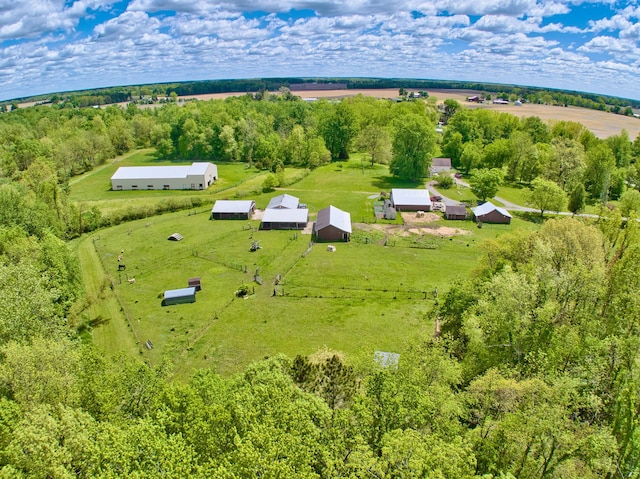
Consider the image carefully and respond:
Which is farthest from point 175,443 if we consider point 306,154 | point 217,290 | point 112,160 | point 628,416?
point 112,160

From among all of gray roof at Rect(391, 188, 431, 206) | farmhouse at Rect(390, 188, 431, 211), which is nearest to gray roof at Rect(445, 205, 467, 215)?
farmhouse at Rect(390, 188, 431, 211)

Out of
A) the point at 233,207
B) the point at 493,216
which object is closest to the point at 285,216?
the point at 233,207

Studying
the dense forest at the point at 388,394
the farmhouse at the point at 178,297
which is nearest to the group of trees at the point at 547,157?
the dense forest at the point at 388,394

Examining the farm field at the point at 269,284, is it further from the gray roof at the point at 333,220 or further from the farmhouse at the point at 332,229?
the gray roof at the point at 333,220

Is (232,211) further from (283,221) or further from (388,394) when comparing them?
(388,394)

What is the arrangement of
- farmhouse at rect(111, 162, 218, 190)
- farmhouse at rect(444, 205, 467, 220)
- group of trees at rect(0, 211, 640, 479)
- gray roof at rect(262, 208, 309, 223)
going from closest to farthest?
group of trees at rect(0, 211, 640, 479) → gray roof at rect(262, 208, 309, 223) → farmhouse at rect(444, 205, 467, 220) → farmhouse at rect(111, 162, 218, 190)

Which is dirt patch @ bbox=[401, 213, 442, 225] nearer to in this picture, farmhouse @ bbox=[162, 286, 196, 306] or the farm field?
the farm field
